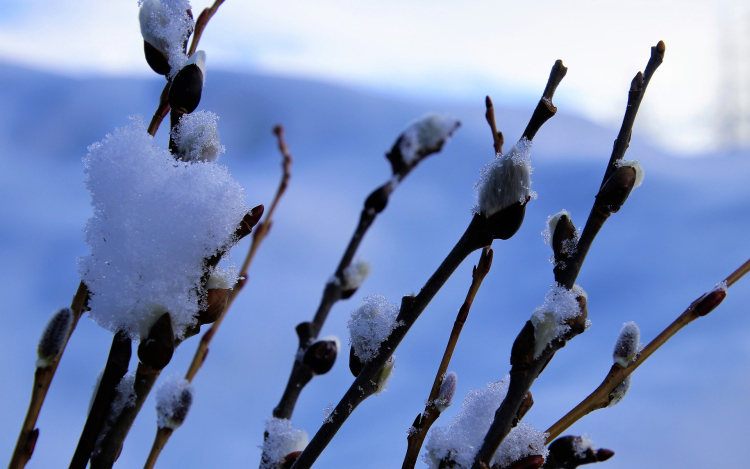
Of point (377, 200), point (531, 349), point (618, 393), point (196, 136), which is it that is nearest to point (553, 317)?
point (531, 349)

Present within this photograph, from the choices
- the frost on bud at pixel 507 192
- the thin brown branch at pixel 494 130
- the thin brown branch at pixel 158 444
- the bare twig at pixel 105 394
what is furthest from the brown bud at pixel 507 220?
the thin brown branch at pixel 158 444

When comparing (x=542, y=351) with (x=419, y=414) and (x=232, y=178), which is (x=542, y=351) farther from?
(x=232, y=178)

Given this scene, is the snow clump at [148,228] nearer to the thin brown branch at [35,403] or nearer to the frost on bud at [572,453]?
the thin brown branch at [35,403]

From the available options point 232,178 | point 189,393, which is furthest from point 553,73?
point 189,393

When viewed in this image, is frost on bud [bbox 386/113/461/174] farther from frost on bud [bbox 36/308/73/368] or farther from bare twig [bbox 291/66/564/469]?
frost on bud [bbox 36/308/73/368]

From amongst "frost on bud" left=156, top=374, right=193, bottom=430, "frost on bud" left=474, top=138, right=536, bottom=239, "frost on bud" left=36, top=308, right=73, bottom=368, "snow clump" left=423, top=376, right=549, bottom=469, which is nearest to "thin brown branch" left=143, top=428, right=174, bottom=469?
"frost on bud" left=156, top=374, right=193, bottom=430

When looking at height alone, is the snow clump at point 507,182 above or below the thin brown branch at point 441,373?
above

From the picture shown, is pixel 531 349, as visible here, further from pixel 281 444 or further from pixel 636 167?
pixel 281 444
